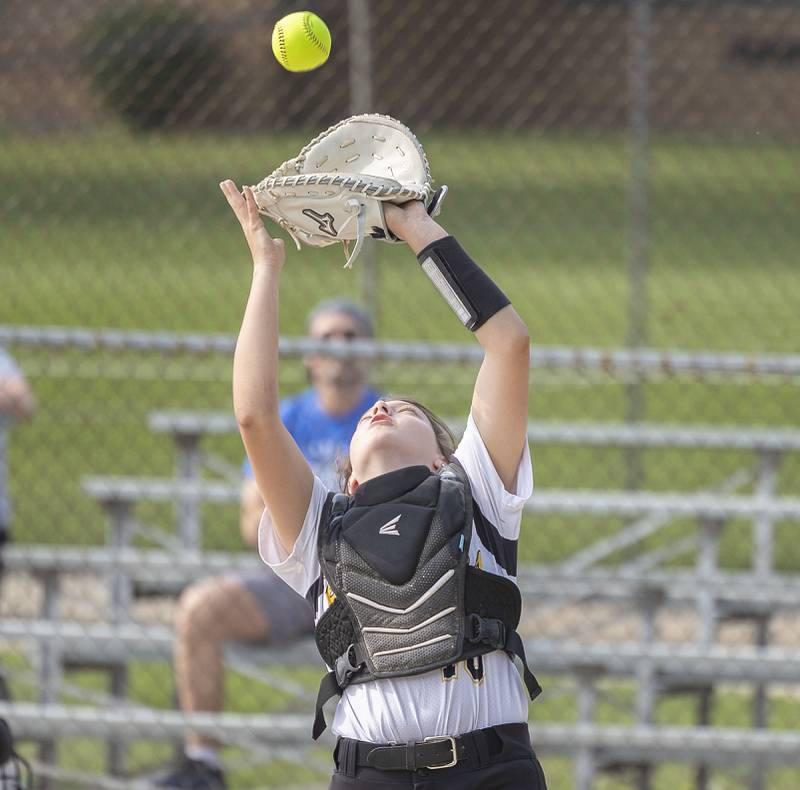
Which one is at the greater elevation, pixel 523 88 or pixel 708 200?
pixel 708 200

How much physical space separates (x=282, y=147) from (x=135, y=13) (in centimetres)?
210

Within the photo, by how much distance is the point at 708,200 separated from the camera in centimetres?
1577

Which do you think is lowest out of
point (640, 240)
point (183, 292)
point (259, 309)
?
point (259, 309)

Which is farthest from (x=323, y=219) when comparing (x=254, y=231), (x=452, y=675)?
(x=452, y=675)

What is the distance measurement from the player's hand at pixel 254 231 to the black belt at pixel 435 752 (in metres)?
0.84

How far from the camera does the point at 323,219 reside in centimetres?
234

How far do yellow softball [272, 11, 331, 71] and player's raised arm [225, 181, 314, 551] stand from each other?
1.38 ft

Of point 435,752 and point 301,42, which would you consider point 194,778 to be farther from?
point 301,42

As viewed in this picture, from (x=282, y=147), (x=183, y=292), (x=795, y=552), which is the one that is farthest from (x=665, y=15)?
(x=183, y=292)

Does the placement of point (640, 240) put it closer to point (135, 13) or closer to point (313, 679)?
point (313, 679)

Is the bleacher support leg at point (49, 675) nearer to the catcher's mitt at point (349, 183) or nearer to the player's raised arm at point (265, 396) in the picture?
the player's raised arm at point (265, 396)

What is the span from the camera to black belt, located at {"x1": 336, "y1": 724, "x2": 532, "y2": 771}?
2.17 meters

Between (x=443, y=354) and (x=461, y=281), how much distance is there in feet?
4.69

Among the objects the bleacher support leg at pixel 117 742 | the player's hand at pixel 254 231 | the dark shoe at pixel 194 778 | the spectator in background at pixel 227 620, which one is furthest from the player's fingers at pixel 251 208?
the bleacher support leg at pixel 117 742
